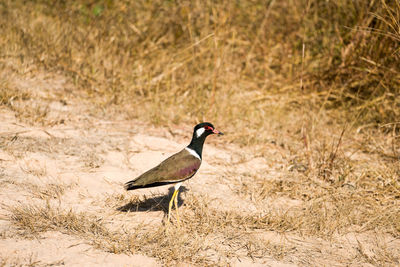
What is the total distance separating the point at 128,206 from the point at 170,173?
504 millimetres

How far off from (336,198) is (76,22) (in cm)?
460

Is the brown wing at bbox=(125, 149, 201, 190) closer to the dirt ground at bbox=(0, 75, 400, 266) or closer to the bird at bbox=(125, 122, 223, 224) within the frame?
the bird at bbox=(125, 122, 223, 224)

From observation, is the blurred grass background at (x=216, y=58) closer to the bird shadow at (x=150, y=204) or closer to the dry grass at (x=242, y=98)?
the dry grass at (x=242, y=98)

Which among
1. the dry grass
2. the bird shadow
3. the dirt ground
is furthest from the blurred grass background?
the bird shadow

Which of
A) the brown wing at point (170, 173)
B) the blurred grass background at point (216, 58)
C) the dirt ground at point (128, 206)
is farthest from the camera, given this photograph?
the blurred grass background at point (216, 58)

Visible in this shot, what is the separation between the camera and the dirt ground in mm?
2900

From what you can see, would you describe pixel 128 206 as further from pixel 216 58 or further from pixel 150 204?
pixel 216 58

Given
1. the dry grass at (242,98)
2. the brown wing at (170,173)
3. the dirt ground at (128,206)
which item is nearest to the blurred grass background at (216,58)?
the dry grass at (242,98)

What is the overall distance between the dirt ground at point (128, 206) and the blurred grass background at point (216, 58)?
525mm

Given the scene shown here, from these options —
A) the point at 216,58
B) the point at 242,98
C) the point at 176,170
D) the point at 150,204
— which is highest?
the point at 216,58

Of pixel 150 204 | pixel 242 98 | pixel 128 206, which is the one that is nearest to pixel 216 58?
pixel 242 98

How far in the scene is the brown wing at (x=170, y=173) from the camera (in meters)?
3.34

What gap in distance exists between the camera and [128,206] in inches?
142

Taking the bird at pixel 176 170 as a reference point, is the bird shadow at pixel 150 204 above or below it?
below
